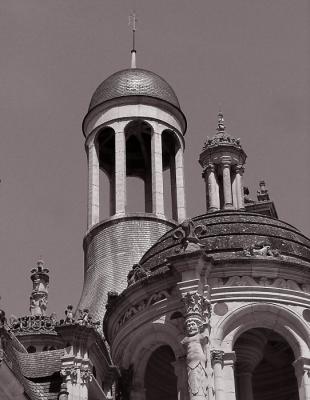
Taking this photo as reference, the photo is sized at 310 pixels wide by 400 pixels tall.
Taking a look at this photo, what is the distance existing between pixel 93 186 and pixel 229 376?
18003 millimetres

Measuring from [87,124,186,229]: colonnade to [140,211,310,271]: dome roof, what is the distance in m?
10.8

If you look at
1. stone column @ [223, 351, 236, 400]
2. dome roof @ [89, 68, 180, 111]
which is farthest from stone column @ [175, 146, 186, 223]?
stone column @ [223, 351, 236, 400]

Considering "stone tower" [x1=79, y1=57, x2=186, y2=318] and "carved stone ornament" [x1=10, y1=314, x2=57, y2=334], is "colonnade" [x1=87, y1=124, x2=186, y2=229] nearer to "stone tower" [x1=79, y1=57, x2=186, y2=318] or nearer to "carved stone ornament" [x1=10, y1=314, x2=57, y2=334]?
"stone tower" [x1=79, y1=57, x2=186, y2=318]

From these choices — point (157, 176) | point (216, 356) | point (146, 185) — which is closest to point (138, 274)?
point (216, 356)

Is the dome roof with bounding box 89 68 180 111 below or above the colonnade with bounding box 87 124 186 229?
above

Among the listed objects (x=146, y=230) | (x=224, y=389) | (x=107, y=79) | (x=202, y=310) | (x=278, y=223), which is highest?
(x=107, y=79)

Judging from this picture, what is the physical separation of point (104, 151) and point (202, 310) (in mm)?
19724

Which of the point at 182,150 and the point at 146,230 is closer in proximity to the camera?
the point at 146,230

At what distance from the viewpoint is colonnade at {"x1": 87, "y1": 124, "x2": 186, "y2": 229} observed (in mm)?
46844

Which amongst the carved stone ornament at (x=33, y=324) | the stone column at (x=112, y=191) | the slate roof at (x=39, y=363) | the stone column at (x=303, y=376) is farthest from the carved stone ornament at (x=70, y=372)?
the stone column at (x=112, y=191)

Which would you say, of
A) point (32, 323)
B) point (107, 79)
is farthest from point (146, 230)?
point (107, 79)

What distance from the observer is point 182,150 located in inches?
1970

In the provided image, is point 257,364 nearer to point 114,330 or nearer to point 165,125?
point 114,330

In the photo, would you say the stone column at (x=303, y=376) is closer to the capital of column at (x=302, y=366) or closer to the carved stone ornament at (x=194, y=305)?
the capital of column at (x=302, y=366)
